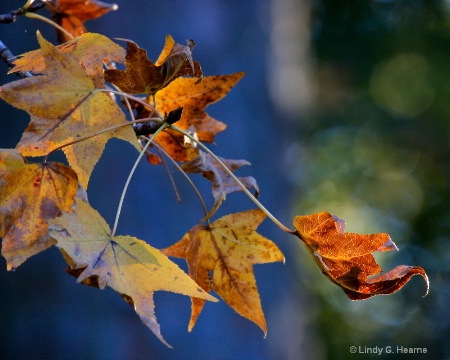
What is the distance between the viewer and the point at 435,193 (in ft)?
13.2

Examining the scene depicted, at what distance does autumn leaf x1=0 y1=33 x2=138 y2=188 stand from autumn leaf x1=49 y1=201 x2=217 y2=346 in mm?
55

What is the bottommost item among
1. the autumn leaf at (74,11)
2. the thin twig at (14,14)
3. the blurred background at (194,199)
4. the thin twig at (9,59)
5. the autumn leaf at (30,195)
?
the blurred background at (194,199)

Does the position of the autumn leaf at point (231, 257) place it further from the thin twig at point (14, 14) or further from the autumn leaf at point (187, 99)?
the thin twig at point (14, 14)

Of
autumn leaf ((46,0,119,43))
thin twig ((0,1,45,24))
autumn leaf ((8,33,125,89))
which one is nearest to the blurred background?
autumn leaf ((46,0,119,43))

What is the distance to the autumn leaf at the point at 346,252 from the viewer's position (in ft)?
1.52

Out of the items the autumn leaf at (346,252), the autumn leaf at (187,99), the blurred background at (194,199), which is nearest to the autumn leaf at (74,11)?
the autumn leaf at (187,99)

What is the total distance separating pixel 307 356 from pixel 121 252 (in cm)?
121

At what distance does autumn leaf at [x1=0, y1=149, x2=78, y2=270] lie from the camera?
48 centimetres

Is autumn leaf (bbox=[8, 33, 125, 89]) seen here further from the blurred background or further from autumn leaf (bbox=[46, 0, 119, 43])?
the blurred background

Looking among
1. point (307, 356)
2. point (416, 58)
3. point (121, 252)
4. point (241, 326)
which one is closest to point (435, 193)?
point (416, 58)

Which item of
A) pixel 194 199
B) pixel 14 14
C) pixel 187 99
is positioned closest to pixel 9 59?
pixel 14 14

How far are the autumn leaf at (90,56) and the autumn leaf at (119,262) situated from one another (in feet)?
0.51

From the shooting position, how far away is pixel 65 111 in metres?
0.50

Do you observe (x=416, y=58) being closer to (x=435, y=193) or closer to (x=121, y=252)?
(x=435, y=193)
